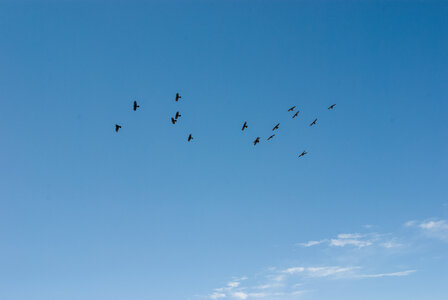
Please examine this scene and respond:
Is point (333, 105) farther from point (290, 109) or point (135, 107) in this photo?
point (135, 107)

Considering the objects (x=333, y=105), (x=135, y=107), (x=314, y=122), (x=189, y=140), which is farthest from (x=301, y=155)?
(x=135, y=107)

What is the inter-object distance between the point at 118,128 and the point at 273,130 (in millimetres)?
24087

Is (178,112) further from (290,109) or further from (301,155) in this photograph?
(301,155)

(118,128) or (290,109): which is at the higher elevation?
(290,109)

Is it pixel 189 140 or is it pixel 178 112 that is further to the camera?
pixel 189 140

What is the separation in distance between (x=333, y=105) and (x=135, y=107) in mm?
32276

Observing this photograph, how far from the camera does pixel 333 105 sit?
5312 centimetres

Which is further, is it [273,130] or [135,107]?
[273,130]

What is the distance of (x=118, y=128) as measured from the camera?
1800 inches

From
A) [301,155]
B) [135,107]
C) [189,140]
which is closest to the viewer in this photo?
[135,107]

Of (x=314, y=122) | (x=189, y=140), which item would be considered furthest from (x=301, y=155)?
(x=189, y=140)

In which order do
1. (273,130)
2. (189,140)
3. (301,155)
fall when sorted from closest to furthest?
1. (189,140)
2. (273,130)
3. (301,155)

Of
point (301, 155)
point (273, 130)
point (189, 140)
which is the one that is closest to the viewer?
point (189, 140)

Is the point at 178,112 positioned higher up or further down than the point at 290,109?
further down
